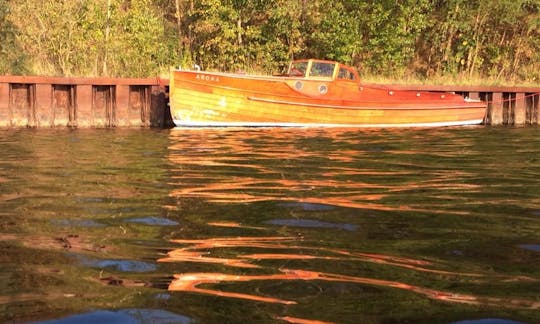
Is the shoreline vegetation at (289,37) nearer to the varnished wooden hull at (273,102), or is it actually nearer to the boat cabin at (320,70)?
the varnished wooden hull at (273,102)

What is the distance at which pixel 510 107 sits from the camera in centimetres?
2111

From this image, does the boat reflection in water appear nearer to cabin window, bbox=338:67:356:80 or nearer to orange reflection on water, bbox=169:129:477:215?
orange reflection on water, bbox=169:129:477:215

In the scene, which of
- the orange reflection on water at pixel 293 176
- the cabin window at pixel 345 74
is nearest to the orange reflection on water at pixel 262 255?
the orange reflection on water at pixel 293 176

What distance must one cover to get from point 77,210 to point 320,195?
230cm

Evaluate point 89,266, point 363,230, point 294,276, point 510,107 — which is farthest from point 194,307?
point 510,107

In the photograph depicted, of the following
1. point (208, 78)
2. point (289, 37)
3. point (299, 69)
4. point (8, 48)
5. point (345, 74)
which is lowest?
point (208, 78)

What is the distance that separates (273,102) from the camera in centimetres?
1680

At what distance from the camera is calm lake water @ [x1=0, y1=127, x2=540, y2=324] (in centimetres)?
290

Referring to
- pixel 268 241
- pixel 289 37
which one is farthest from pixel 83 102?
pixel 268 241

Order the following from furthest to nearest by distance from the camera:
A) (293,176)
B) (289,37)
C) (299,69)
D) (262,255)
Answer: (289,37) < (299,69) < (293,176) < (262,255)

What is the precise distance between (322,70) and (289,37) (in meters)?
9.45

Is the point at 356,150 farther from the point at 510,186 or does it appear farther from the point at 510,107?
the point at 510,107

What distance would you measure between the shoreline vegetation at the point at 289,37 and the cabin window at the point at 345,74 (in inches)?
213

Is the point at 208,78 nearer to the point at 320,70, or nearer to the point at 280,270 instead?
the point at 320,70
